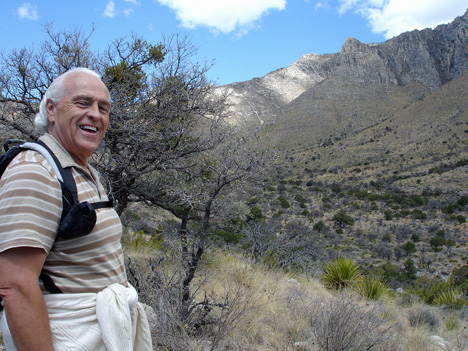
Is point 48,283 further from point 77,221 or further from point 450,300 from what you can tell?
point 450,300

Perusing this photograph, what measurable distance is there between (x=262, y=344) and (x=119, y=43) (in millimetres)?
5630

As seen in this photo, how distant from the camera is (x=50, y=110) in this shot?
55.9 inches

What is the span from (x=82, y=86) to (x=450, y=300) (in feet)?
28.2

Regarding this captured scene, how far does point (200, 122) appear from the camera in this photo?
664 cm

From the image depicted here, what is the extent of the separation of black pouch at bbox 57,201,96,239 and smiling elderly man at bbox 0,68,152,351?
0.08ft

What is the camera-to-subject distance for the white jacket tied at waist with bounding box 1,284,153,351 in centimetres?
121

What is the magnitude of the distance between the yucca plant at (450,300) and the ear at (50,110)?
8362 mm

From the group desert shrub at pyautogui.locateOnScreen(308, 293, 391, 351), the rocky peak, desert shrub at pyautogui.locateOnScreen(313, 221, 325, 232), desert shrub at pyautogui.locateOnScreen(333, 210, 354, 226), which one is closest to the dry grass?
desert shrub at pyautogui.locateOnScreen(308, 293, 391, 351)

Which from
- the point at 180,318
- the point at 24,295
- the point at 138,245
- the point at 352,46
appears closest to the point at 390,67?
the point at 352,46

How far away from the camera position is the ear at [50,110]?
1.41 meters

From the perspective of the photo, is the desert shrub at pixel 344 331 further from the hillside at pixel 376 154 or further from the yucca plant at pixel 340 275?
the yucca plant at pixel 340 275

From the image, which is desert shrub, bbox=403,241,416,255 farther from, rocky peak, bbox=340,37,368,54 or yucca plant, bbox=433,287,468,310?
rocky peak, bbox=340,37,368,54

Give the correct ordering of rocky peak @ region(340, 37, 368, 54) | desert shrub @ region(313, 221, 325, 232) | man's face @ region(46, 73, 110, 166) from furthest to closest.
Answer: rocky peak @ region(340, 37, 368, 54) < desert shrub @ region(313, 221, 325, 232) < man's face @ region(46, 73, 110, 166)

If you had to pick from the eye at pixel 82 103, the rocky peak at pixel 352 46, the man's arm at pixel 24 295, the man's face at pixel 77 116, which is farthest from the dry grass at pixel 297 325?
the rocky peak at pixel 352 46
